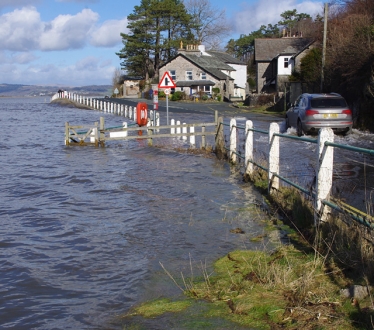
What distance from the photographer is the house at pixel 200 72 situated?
70438 millimetres

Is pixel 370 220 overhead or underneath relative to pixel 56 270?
overhead

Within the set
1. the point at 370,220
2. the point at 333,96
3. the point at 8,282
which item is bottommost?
the point at 8,282

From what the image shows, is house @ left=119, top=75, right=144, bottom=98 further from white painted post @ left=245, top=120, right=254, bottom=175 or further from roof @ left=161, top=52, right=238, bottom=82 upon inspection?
white painted post @ left=245, top=120, right=254, bottom=175

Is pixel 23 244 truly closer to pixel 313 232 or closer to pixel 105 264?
pixel 105 264

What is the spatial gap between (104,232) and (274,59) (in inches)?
2339

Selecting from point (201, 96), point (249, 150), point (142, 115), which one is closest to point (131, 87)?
point (201, 96)

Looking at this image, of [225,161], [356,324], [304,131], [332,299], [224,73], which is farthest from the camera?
[224,73]

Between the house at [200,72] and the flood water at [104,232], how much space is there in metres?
54.6

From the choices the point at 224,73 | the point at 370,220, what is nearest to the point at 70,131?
the point at 370,220

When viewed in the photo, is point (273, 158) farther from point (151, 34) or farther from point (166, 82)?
point (151, 34)

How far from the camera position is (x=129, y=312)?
17.6 feet

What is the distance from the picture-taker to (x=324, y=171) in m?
7.04

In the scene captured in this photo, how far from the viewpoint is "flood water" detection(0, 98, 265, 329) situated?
19.0 ft

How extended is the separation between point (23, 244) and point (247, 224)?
3.51 metres
